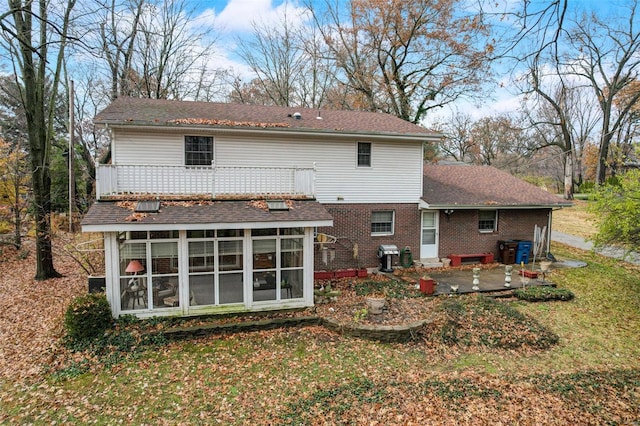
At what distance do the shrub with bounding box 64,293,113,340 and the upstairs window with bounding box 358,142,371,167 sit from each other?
9.70 m

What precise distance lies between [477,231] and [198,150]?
12.2 metres

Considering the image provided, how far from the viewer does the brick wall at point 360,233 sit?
13.6 m

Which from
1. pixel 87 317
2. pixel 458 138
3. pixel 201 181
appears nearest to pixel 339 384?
A: pixel 87 317

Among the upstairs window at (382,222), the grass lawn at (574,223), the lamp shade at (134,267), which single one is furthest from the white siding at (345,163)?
the grass lawn at (574,223)

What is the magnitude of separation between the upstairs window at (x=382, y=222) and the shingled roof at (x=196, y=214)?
166 inches

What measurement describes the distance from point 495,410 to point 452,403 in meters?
0.70

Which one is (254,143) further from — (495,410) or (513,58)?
(495,410)

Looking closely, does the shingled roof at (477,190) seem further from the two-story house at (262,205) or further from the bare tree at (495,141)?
the bare tree at (495,141)

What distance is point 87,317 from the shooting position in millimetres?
8055

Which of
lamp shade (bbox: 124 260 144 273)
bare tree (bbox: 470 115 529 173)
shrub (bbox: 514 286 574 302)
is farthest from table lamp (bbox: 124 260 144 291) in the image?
bare tree (bbox: 470 115 529 173)

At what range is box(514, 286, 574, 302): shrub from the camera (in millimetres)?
11195

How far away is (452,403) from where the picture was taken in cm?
616

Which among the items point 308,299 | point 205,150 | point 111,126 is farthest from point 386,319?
point 111,126

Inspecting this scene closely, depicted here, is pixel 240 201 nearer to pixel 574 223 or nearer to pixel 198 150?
pixel 198 150
